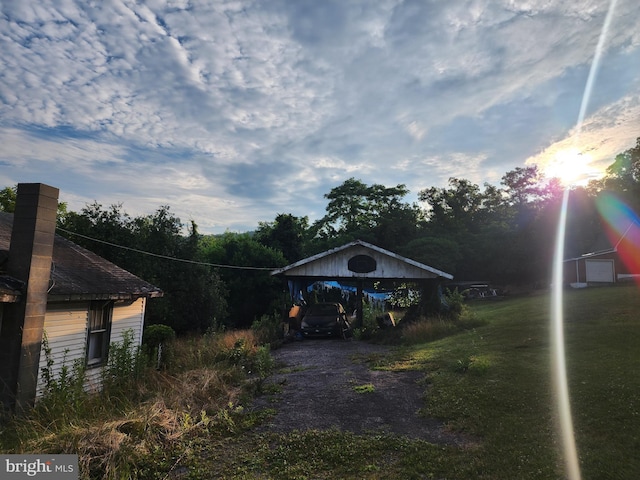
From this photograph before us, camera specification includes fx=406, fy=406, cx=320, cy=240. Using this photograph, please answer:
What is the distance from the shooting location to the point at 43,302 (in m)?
8.13

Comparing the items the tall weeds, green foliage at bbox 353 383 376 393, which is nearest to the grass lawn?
the tall weeds

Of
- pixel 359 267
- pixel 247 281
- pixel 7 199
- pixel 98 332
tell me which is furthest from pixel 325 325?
pixel 7 199

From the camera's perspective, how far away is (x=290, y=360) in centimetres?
1349

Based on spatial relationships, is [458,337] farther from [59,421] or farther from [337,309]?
[59,421]

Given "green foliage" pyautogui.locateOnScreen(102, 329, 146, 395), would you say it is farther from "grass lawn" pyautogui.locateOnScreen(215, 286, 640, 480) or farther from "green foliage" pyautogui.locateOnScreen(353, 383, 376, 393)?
"green foliage" pyautogui.locateOnScreen(353, 383, 376, 393)

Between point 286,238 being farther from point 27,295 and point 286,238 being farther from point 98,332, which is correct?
point 27,295

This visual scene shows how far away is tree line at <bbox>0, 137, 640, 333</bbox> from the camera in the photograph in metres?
21.0

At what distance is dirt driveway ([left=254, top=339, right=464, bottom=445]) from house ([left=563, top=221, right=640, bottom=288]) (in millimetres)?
31231

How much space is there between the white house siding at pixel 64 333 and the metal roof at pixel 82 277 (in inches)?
20.1

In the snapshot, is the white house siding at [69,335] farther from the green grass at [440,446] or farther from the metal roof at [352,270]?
the metal roof at [352,270]

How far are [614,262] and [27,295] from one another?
1584 inches

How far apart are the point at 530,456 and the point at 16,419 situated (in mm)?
8072

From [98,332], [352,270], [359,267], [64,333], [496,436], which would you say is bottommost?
[496,436]

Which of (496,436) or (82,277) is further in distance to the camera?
(82,277)
